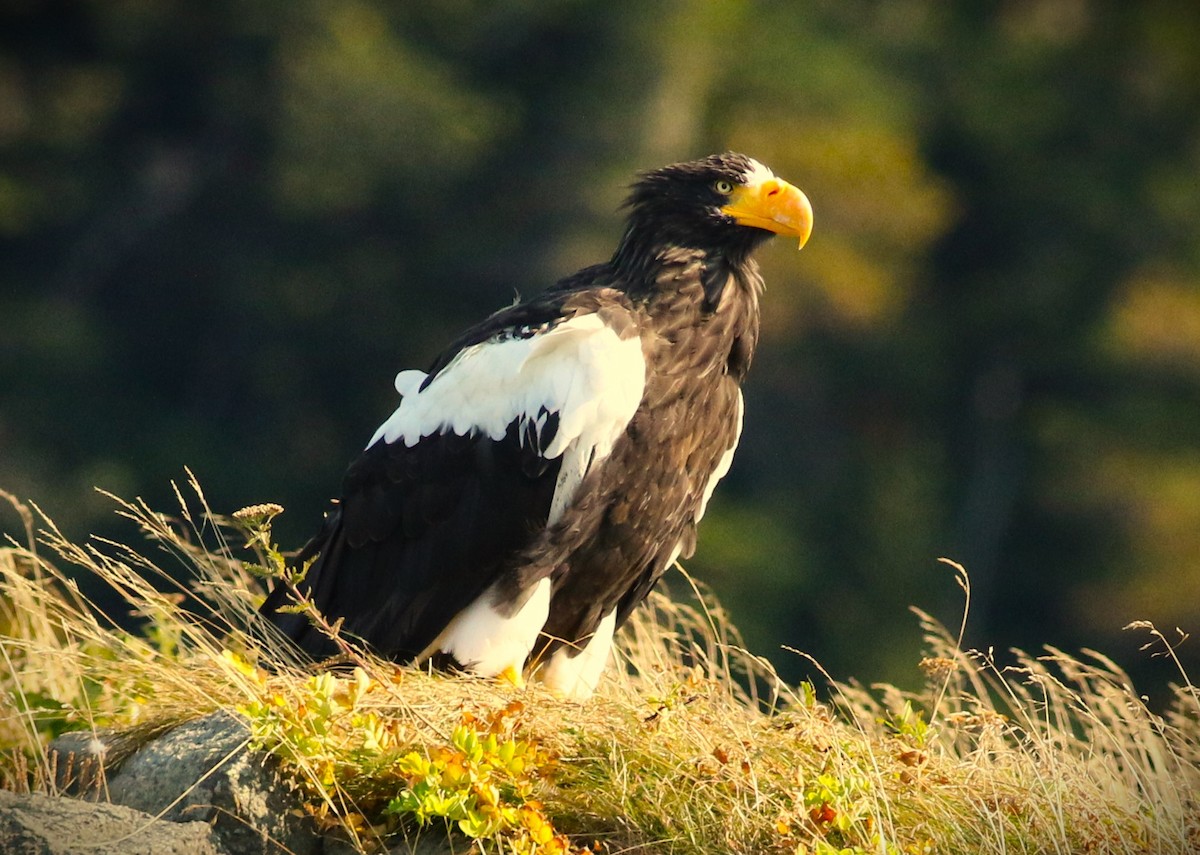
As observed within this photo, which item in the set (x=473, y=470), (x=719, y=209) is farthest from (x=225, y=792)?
(x=719, y=209)

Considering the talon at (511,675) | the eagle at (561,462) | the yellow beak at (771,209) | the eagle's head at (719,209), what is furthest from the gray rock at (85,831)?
the yellow beak at (771,209)

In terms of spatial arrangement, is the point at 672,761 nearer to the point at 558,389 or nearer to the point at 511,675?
the point at 511,675

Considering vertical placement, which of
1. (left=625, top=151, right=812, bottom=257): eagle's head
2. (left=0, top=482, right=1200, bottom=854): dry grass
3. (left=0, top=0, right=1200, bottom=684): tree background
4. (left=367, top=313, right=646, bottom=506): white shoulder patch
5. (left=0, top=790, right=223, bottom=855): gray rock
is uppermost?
(left=0, top=0, right=1200, bottom=684): tree background

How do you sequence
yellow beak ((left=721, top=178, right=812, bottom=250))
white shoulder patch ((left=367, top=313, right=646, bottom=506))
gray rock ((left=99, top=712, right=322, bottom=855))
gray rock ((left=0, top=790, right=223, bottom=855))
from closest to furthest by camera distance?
gray rock ((left=0, top=790, right=223, bottom=855)) < gray rock ((left=99, top=712, right=322, bottom=855)) < white shoulder patch ((left=367, top=313, right=646, bottom=506)) < yellow beak ((left=721, top=178, right=812, bottom=250))

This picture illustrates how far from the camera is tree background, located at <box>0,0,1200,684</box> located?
18.9 meters

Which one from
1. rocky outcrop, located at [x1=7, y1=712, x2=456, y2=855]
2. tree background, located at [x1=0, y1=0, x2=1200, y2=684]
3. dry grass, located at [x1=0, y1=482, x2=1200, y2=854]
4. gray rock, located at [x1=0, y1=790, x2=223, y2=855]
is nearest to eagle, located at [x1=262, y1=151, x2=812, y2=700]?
dry grass, located at [x1=0, y1=482, x2=1200, y2=854]

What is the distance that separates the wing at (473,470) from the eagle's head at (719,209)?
1.19 feet

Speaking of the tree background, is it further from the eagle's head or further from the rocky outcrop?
the rocky outcrop

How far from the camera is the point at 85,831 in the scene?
332 centimetres

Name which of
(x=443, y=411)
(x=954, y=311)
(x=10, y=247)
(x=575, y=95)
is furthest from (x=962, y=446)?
(x=443, y=411)

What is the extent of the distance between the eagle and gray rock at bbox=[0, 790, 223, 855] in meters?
0.92

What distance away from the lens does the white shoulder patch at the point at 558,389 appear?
14.1 feet

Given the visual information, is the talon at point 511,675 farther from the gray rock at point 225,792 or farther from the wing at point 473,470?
the gray rock at point 225,792

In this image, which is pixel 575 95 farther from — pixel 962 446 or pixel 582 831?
pixel 582 831
